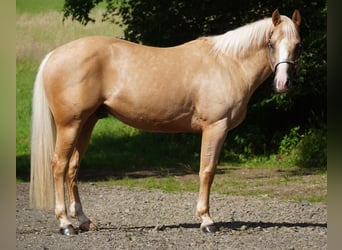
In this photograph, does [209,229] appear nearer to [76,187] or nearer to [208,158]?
[208,158]

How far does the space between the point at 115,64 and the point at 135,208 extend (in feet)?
7.82

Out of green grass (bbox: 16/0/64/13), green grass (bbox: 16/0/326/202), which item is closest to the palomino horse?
green grass (bbox: 16/0/326/202)

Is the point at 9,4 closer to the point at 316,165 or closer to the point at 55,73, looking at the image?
the point at 55,73

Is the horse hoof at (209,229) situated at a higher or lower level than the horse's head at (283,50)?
lower

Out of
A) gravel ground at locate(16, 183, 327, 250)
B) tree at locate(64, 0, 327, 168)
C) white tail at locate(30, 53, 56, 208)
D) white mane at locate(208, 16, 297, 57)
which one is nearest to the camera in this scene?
gravel ground at locate(16, 183, 327, 250)

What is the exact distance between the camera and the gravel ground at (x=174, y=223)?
520cm

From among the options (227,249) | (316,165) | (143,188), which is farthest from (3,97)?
(316,165)

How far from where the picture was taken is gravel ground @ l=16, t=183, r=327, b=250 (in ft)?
17.1

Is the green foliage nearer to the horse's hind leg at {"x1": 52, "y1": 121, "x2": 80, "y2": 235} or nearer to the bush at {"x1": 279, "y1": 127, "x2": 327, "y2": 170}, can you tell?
the bush at {"x1": 279, "y1": 127, "x2": 327, "y2": 170}

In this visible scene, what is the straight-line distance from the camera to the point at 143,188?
917 centimetres

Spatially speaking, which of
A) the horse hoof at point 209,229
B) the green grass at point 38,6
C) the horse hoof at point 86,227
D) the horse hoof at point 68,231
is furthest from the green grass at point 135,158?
the horse hoof at point 68,231

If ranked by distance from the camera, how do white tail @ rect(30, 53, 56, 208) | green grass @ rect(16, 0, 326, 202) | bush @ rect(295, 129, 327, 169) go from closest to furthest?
white tail @ rect(30, 53, 56, 208) < green grass @ rect(16, 0, 326, 202) < bush @ rect(295, 129, 327, 169)

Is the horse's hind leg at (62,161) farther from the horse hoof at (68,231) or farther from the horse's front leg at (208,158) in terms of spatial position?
the horse's front leg at (208,158)

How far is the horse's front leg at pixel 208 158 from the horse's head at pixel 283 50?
26.1 inches
